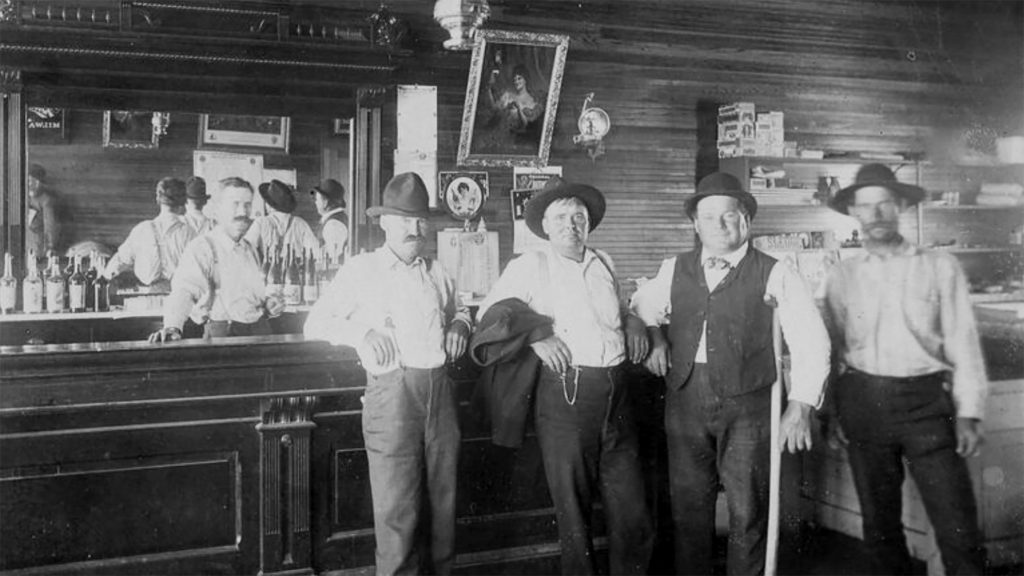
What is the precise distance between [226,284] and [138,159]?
1.33 m

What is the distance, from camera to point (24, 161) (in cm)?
501

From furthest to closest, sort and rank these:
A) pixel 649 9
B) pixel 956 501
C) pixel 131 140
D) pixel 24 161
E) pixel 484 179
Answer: pixel 649 9, pixel 484 179, pixel 131 140, pixel 24 161, pixel 956 501

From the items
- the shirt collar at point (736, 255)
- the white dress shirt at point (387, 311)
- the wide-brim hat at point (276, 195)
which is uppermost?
the wide-brim hat at point (276, 195)

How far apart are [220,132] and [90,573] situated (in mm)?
3329

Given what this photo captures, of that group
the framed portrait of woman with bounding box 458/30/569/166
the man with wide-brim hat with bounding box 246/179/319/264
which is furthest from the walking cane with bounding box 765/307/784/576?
the man with wide-brim hat with bounding box 246/179/319/264

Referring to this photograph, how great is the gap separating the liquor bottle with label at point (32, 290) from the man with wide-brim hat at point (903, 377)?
14.3 feet

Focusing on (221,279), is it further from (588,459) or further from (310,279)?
(588,459)

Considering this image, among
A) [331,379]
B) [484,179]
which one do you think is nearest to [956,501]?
[331,379]

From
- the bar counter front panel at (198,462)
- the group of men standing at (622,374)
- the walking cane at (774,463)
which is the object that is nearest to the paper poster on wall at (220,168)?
the bar counter front panel at (198,462)

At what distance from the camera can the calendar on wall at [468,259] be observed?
19.6 feet

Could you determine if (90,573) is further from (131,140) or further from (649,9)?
(649,9)

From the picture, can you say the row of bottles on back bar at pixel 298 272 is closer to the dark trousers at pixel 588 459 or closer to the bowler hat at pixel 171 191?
the bowler hat at pixel 171 191

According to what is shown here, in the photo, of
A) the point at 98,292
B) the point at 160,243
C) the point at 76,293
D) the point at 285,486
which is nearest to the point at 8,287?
the point at 76,293

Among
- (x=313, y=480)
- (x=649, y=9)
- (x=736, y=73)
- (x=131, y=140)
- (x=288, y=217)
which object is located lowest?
(x=313, y=480)
